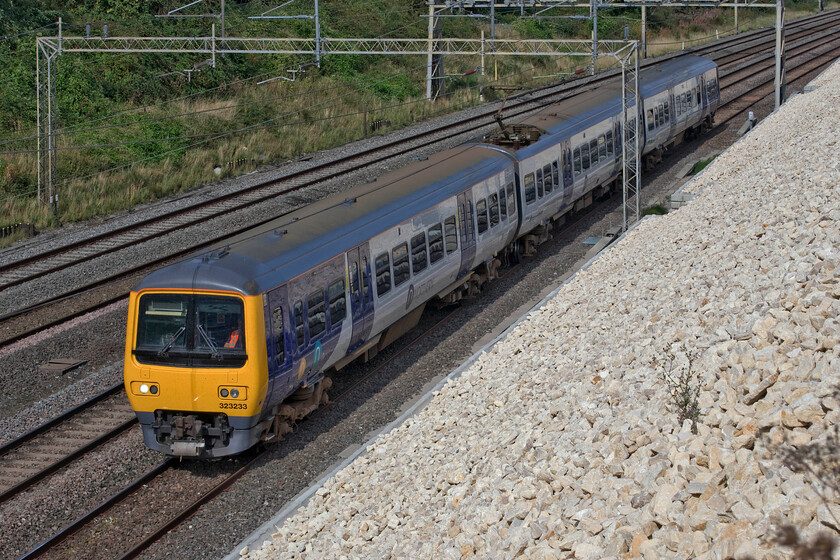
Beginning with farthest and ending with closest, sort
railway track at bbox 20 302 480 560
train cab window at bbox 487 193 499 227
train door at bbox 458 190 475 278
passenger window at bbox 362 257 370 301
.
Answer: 1. train cab window at bbox 487 193 499 227
2. train door at bbox 458 190 475 278
3. passenger window at bbox 362 257 370 301
4. railway track at bbox 20 302 480 560

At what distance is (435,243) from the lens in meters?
16.7

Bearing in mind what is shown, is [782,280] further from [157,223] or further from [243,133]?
[243,133]

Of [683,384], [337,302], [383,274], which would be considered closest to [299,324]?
[337,302]

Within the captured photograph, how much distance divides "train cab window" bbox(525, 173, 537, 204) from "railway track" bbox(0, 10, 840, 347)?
6.68 m

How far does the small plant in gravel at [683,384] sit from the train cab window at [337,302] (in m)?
5.52

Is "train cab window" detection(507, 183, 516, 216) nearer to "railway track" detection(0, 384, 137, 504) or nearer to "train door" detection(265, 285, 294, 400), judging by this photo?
"train door" detection(265, 285, 294, 400)

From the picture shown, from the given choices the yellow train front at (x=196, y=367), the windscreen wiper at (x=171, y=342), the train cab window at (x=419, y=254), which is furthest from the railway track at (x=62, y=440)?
the train cab window at (x=419, y=254)

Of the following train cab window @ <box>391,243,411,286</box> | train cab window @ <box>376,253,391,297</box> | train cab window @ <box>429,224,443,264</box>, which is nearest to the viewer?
train cab window @ <box>376,253,391,297</box>

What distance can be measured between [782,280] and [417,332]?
886cm

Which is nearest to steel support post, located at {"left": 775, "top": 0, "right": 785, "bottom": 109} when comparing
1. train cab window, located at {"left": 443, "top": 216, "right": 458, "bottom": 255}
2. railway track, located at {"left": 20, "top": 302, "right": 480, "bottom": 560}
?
train cab window, located at {"left": 443, "top": 216, "right": 458, "bottom": 255}

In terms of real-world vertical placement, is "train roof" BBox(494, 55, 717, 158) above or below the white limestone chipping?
above

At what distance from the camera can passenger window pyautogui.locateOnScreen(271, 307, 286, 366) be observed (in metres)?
12.2

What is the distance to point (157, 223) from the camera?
994 inches

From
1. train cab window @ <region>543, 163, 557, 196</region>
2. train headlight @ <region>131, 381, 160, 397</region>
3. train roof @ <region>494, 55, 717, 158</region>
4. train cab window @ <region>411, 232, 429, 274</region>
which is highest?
train roof @ <region>494, 55, 717, 158</region>
